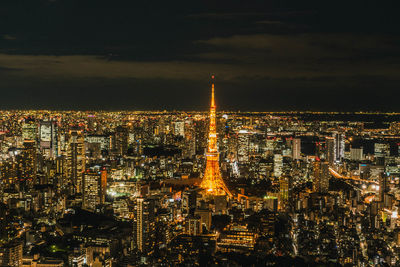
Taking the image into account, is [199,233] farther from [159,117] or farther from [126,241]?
[159,117]

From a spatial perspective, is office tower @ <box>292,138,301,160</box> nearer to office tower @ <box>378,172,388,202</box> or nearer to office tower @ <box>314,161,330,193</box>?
office tower @ <box>314,161,330,193</box>

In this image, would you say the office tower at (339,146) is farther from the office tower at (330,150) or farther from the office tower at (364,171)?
the office tower at (364,171)

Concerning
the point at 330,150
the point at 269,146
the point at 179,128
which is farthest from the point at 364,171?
the point at 179,128

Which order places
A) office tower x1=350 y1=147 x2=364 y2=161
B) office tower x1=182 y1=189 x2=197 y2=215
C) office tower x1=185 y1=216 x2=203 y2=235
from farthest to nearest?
1. office tower x1=350 y1=147 x2=364 y2=161
2. office tower x1=182 y1=189 x2=197 y2=215
3. office tower x1=185 y1=216 x2=203 y2=235

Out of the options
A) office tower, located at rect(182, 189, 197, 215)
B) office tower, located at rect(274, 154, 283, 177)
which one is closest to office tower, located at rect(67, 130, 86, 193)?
office tower, located at rect(182, 189, 197, 215)

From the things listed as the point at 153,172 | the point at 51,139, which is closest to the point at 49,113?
the point at 51,139

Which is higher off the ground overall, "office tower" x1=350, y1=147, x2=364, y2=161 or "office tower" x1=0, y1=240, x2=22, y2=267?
"office tower" x1=350, y1=147, x2=364, y2=161
